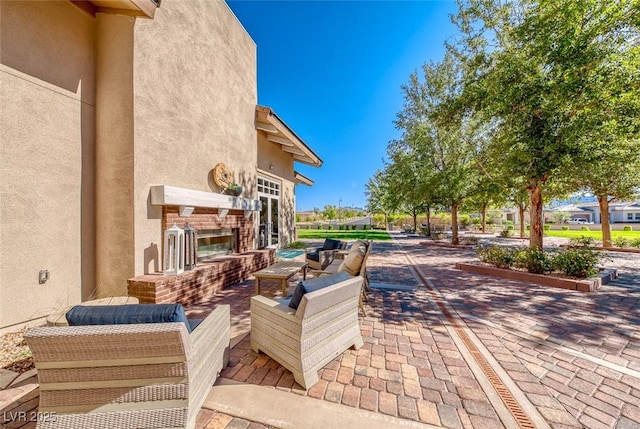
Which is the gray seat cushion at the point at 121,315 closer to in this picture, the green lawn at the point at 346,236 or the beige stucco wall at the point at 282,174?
the beige stucco wall at the point at 282,174

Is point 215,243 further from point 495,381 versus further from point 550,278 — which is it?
point 550,278

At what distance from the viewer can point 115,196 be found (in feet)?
15.0

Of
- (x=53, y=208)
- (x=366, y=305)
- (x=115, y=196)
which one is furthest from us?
(x=366, y=305)

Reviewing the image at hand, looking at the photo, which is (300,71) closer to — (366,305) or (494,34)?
(494,34)

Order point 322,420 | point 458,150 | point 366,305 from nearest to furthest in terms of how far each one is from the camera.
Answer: point 322,420 < point 366,305 < point 458,150

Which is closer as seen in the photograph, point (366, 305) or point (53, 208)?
point (53, 208)

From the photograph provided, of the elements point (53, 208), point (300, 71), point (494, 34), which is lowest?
point (53, 208)

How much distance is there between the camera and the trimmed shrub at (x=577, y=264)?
20.5ft

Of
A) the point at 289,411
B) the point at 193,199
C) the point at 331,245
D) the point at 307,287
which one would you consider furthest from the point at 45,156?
the point at 331,245

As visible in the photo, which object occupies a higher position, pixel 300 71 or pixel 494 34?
pixel 300 71

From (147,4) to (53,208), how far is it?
3.80 metres

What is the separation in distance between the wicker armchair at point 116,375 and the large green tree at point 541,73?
28.2 ft

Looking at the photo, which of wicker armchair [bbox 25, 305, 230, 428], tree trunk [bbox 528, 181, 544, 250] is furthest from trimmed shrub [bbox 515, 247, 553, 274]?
wicker armchair [bbox 25, 305, 230, 428]

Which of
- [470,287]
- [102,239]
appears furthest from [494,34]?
[102,239]
